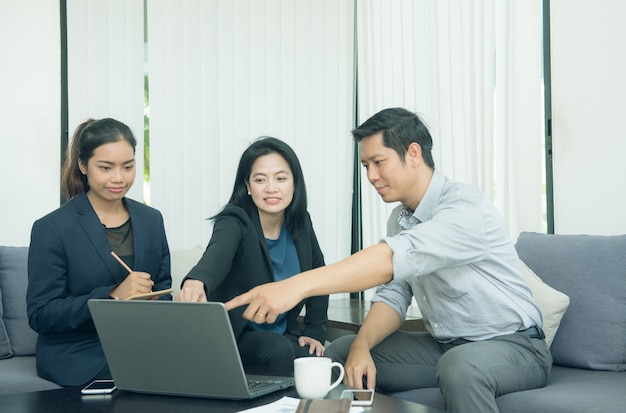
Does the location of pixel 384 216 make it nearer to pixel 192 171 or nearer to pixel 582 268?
pixel 192 171

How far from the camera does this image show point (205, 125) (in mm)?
3924

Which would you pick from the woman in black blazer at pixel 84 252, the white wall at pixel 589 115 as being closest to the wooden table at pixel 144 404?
the woman in black blazer at pixel 84 252

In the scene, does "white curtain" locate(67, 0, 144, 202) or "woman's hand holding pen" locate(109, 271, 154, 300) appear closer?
"woman's hand holding pen" locate(109, 271, 154, 300)

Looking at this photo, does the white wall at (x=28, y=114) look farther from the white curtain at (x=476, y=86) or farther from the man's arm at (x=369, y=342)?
the man's arm at (x=369, y=342)

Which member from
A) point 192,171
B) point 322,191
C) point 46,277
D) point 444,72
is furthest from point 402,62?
point 46,277

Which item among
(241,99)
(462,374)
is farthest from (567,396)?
(241,99)

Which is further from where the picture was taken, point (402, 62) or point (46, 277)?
point (402, 62)

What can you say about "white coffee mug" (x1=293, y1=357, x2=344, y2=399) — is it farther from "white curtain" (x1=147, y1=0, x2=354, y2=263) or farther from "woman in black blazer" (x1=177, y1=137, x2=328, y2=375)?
"white curtain" (x1=147, y1=0, x2=354, y2=263)

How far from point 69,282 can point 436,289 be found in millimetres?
1209

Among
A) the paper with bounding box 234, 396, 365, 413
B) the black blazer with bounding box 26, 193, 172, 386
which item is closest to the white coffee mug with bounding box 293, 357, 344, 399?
the paper with bounding box 234, 396, 365, 413

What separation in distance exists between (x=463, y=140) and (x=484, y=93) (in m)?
0.26

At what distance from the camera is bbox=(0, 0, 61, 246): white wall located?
3.54 metres

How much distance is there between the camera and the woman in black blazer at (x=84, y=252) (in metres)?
2.33

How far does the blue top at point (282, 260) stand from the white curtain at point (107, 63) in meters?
1.35
